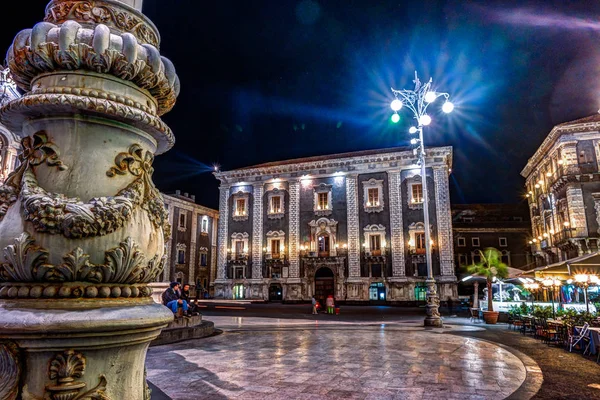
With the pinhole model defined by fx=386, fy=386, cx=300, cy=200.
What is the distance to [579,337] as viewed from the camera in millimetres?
9953

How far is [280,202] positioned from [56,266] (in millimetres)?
38373

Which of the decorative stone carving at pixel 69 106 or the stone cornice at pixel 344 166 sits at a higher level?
the stone cornice at pixel 344 166

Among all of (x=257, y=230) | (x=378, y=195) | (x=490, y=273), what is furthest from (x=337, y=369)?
(x=257, y=230)

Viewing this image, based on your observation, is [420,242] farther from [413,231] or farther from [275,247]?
[275,247]

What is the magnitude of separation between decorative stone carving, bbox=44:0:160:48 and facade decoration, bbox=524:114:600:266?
38204 mm

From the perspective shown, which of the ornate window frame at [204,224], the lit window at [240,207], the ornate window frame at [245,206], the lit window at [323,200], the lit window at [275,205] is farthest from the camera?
the ornate window frame at [204,224]

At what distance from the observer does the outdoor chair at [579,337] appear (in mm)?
9875

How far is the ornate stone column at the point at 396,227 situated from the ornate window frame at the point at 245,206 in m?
15.0

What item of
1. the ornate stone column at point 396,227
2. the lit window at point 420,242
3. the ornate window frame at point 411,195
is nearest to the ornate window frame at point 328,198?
the ornate stone column at point 396,227

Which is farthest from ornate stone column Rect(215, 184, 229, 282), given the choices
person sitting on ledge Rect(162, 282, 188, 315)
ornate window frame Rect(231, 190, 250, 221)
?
person sitting on ledge Rect(162, 282, 188, 315)

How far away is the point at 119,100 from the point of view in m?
1.99

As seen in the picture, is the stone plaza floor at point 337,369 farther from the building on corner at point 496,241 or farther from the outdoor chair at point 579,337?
the building on corner at point 496,241

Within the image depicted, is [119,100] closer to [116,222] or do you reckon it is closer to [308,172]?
[116,222]

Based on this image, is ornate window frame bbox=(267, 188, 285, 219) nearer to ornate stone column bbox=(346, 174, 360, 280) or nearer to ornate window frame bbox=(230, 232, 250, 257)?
ornate window frame bbox=(230, 232, 250, 257)
